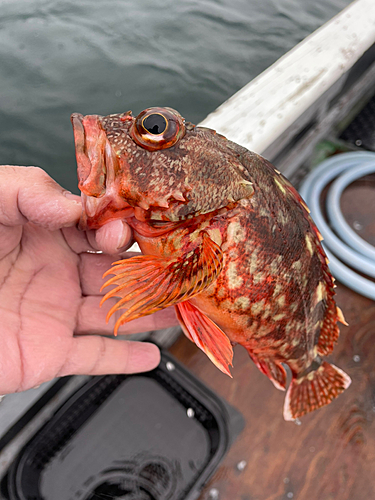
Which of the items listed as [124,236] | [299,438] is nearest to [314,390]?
[299,438]

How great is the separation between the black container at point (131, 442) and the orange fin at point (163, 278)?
1.12m

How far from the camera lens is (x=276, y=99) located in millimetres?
2936

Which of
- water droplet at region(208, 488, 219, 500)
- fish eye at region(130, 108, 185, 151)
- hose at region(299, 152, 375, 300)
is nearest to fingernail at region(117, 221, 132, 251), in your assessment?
fish eye at region(130, 108, 185, 151)

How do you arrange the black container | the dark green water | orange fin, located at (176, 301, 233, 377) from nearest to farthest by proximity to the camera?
orange fin, located at (176, 301, 233, 377) < the black container < the dark green water

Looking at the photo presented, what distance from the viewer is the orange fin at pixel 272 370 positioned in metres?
2.06

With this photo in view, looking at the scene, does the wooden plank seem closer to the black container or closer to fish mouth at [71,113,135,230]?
fish mouth at [71,113,135,230]

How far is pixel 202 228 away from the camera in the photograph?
1495 mm

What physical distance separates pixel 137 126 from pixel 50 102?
444cm

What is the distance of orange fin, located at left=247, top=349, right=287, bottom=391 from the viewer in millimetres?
2059

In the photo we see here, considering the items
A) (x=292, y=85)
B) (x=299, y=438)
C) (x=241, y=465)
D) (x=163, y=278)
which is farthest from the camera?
(x=292, y=85)

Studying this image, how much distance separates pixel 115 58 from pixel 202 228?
5628 millimetres

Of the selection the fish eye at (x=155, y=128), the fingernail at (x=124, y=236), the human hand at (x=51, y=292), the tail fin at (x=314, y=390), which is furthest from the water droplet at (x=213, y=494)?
→ the fish eye at (x=155, y=128)

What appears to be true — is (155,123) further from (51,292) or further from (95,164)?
(51,292)

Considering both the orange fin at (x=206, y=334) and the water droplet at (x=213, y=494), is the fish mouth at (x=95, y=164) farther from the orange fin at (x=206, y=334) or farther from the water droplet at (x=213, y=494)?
the water droplet at (x=213, y=494)
